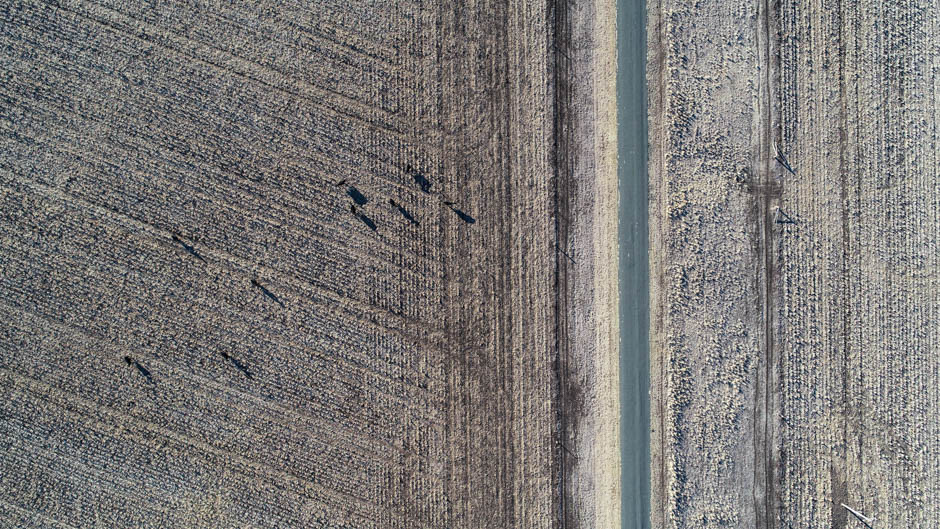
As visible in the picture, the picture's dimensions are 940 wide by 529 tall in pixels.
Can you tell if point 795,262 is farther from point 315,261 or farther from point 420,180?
point 315,261

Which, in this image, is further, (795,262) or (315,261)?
(315,261)

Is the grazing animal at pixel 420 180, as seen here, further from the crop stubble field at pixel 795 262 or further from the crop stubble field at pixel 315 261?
the crop stubble field at pixel 795 262

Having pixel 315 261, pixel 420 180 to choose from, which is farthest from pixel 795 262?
pixel 315 261

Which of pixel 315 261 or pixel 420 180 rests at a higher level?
pixel 420 180

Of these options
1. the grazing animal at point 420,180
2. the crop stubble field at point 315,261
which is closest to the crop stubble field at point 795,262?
the crop stubble field at point 315,261

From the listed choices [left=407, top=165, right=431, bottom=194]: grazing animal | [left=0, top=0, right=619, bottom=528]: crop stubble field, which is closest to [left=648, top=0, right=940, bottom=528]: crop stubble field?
[left=0, top=0, right=619, bottom=528]: crop stubble field

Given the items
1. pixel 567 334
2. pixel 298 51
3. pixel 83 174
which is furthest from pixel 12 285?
pixel 567 334

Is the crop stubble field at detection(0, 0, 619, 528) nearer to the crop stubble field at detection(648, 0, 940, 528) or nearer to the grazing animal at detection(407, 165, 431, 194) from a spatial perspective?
the grazing animal at detection(407, 165, 431, 194)
